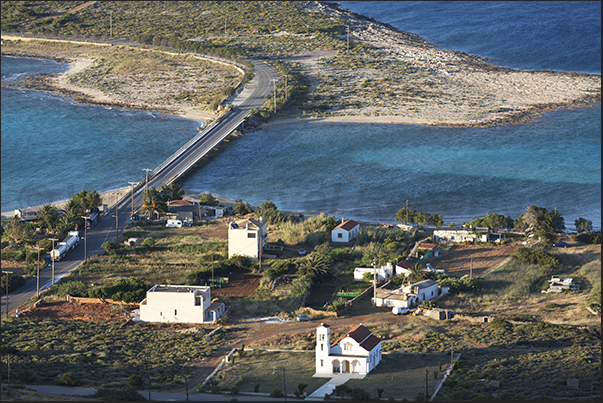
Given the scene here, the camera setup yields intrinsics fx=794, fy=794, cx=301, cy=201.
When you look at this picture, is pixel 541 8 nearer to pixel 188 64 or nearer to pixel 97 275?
pixel 188 64

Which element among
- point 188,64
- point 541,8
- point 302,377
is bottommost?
point 302,377

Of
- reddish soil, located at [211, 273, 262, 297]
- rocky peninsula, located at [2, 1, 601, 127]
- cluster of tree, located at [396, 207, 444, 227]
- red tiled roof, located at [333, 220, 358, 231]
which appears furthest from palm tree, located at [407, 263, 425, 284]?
rocky peninsula, located at [2, 1, 601, 127]

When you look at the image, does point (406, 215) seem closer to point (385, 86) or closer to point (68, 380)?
point (68, 380)

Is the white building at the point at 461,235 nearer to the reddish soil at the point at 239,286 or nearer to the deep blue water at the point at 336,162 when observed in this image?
the deep blue water at the point at 336,162

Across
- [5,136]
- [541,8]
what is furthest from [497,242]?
[541,8]

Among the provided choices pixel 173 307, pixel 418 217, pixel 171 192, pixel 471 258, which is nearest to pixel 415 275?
pixel 471 258

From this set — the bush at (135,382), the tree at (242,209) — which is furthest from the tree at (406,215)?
the bush at (135,382)
